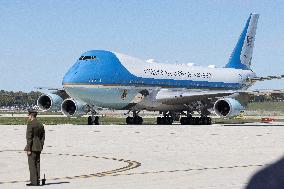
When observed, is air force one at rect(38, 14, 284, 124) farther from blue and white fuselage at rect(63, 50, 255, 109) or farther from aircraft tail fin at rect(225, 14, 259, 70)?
aircraft tail fin at rect(225, 14, 259, 70)

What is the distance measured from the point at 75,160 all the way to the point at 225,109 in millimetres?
28900

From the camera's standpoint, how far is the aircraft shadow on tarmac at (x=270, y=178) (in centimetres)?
162

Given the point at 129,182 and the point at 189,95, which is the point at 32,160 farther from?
the point at 189,95

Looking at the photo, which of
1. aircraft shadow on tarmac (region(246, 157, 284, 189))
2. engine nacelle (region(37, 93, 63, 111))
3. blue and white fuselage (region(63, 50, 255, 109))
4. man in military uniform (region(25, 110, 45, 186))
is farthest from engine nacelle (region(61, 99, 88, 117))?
aircraft shadow on tarmac (region(246, 157, 284, 189))

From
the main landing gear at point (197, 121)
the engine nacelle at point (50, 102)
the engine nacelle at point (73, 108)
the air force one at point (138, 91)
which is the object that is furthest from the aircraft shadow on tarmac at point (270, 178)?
the engine nacelle at point (50, 102)

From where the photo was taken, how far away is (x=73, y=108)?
46.2 meters

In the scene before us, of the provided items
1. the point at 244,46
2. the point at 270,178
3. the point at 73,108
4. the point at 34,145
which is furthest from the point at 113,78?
the point at 270,178

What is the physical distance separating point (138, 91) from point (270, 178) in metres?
42.9

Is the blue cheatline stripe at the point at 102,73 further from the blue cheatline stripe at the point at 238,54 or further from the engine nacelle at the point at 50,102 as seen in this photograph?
the blue cheatline stripe at the point at 238,54

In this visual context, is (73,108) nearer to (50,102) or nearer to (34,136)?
(50,102)

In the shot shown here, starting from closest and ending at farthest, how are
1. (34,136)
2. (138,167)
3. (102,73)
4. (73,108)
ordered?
(34,136) → (138,167) → (102,73) → (73,108)

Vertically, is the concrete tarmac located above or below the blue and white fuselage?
below

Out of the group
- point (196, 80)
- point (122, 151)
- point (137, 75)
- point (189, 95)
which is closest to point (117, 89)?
point (137, 75)

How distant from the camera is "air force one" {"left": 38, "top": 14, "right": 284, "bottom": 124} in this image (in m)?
42.4
